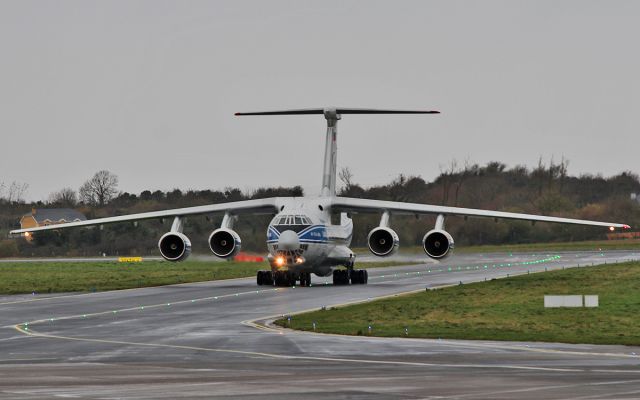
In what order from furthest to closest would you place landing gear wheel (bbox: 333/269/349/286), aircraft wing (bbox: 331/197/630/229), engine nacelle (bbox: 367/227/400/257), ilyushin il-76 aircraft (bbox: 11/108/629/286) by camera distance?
landing gear wheel (bbox: 333/269/349/286), engine nacelle (bbox: 367/227/400/257), aircraft wing (bbox: 331/197/630/229), ilyushin il-76 aircraft (bbox: 11/108/629/286)

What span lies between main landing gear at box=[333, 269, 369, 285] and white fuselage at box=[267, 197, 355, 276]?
18.8 inches

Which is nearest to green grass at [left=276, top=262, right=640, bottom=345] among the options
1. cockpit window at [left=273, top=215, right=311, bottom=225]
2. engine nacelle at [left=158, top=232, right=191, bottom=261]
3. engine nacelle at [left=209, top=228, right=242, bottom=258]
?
cockpit window at [left=273, top=215, right=311, bottom=225]

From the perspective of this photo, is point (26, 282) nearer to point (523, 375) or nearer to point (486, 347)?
point (486, 347)

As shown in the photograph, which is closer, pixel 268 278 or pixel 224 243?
pixel 224 243

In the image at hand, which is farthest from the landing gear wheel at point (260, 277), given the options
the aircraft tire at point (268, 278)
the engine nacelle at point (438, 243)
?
the engine nacelle at point (438, 243)

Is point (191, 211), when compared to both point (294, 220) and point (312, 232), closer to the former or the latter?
point (294, 220)

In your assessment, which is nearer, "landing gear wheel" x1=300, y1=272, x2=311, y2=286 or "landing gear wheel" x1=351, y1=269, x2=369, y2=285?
"landing gear wheel" x1=300, y1=272, x2=311, y2=286

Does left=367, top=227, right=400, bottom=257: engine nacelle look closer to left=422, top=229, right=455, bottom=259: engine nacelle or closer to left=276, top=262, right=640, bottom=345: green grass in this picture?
left=422, top=229, right=455, bottom=259: engine nacelle

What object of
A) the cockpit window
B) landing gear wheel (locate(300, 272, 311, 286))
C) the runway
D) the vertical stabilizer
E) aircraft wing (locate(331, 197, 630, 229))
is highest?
the vertical stabilizer

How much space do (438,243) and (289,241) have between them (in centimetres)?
612

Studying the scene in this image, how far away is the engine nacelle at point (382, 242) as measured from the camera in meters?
47.2

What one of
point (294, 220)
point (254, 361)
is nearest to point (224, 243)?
point (294, 220)

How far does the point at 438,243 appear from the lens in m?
46.6

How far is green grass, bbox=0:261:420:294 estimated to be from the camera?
1960 inches
